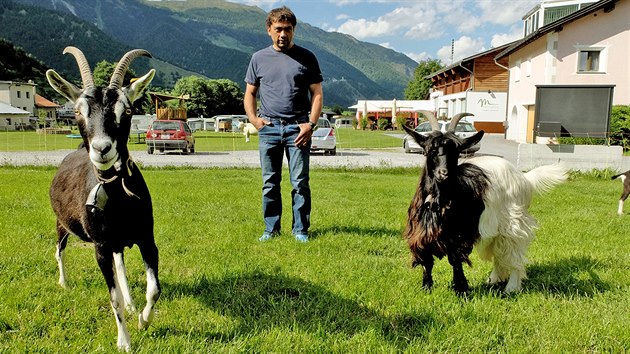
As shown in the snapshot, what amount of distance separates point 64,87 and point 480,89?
136ft

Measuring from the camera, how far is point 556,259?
5.20 meters

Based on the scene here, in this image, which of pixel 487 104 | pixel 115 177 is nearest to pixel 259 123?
A: pixel 115 177

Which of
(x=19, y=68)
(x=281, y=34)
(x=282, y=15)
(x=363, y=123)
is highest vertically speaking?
(x=19, y=68)

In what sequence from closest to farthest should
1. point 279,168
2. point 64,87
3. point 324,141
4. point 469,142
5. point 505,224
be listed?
point 64,87, point 469,142, point 505,224, point 279,168, point 324,141

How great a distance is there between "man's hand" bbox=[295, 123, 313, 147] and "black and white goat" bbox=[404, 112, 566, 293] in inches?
65.9

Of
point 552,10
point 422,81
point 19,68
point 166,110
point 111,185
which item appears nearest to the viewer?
point 111,185

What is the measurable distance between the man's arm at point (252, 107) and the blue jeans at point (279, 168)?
91 millimetres

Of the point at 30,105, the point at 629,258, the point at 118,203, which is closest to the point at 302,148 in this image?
the point at 118,203

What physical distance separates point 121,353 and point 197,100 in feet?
335

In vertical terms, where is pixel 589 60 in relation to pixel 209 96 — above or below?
below

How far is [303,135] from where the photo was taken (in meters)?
5.52

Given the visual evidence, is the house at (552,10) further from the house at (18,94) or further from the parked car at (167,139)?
the house at (18,94)

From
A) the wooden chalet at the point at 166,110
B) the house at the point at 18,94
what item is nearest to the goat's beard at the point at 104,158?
the wooden chalet at the point at 166,110

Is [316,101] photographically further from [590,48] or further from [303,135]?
[590,48]
